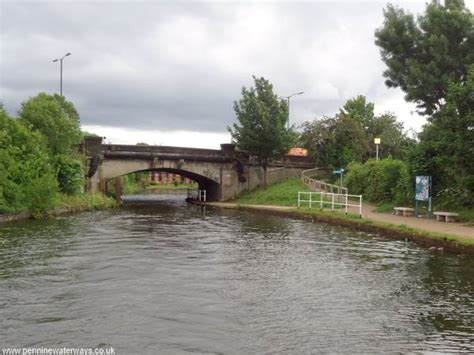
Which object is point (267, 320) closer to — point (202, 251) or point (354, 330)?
point (354, 330)

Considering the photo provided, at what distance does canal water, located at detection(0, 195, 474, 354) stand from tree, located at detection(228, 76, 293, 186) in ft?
89.3

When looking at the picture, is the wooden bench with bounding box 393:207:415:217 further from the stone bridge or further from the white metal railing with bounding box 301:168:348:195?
the stone bridge

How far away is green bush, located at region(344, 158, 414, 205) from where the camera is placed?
29.4 meters

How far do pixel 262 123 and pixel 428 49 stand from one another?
1683 cm

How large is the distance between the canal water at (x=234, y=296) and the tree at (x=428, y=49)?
15.9 m

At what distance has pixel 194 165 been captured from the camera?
48.4 metres

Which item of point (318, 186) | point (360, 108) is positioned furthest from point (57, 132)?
point (360, 108)

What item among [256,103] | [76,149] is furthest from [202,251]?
[256,103]

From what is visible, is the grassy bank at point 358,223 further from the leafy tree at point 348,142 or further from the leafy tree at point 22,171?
the leafy tree at point 22,171

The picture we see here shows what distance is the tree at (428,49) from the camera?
29688 millimetres

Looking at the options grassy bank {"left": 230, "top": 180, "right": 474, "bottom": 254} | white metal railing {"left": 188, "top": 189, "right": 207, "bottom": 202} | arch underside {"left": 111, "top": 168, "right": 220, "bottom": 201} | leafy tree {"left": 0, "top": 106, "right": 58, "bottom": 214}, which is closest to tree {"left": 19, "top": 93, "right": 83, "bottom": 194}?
leafy tree {"left": 0, "top": 106, "right": 58, "bottom": 214}

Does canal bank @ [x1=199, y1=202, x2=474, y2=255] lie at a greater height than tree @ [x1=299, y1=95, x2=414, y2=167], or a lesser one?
lesser

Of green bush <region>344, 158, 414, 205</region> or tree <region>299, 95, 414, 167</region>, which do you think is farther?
tree <region>299, 95, 414, 167</region>

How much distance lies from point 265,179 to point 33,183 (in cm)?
2511
